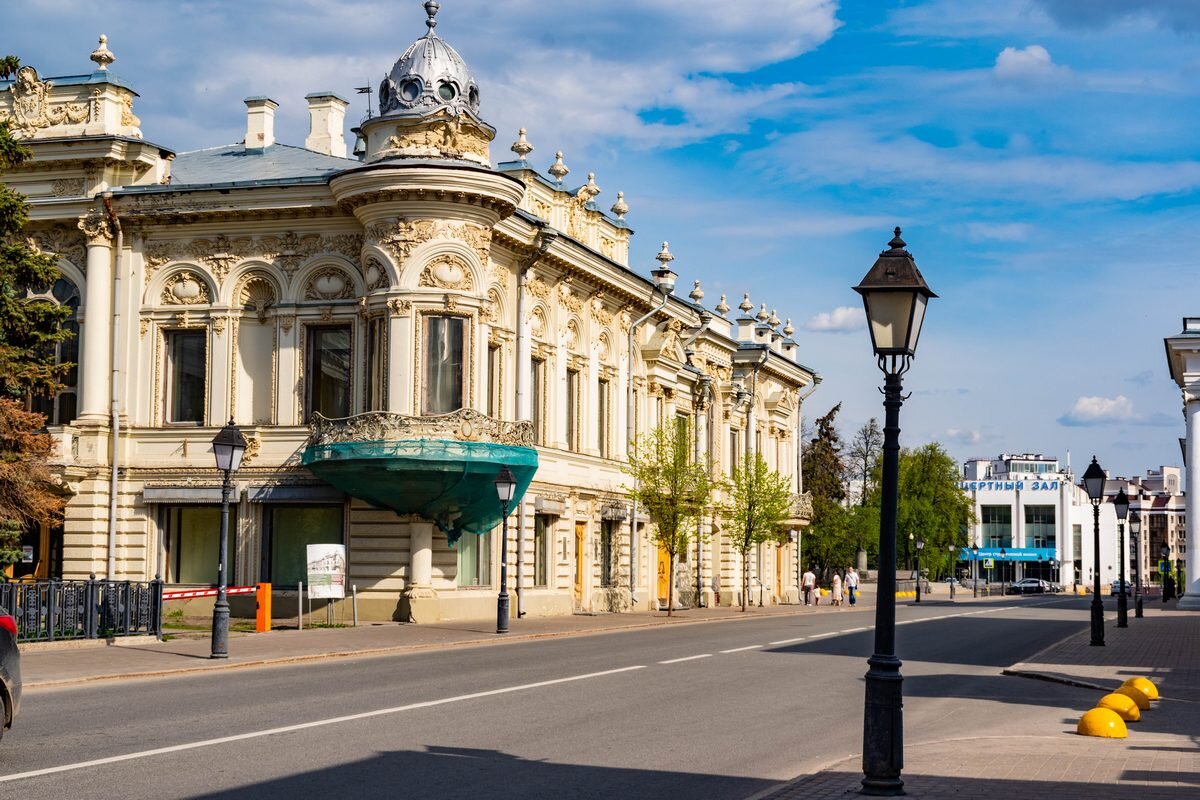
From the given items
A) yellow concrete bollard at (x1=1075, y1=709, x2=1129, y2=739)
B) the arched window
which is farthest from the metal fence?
yellow concrete bollard at (x1=1075, y1=709, x2=1129, y2=739)

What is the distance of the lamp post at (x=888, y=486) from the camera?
10562 millimetres

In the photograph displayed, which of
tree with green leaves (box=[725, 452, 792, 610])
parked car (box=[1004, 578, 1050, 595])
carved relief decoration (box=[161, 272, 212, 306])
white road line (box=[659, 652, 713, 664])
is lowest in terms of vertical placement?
parked car (box=[1004, 578, 1050, 595])

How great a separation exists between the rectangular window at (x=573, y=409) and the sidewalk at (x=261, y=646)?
23.8 feet

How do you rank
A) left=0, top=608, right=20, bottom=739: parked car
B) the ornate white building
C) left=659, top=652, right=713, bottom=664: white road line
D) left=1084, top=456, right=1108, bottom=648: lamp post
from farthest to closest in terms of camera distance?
the ornate white building, left=1084, top=456, right=1108, bottom=648: lamp post, left=659, top=652, right=713, bottom=664: white road line, left=0, top=608, right=20, bottom=739: parked car

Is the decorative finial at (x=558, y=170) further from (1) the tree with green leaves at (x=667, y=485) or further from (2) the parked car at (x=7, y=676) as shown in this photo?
(2) the parked car at (x=7, y=676)

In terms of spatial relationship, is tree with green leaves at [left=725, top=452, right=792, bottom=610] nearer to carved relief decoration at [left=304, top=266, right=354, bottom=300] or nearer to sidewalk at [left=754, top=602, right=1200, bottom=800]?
carved relief decoration at [left=304, top=266, right=354, bottom=300]

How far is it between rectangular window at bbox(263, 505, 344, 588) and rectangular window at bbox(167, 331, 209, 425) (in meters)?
3.49

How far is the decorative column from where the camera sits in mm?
38750

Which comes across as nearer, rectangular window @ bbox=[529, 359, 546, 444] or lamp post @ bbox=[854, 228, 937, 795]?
lamp post @ bbox=[854, 228, 937, 795]

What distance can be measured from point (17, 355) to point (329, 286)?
9767 millimetres

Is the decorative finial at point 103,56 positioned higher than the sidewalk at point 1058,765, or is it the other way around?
the decorative finial at point 103,56

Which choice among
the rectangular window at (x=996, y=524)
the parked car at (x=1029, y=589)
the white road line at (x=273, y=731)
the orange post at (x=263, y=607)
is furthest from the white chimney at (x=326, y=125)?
the rectangular window at (x=996, y=524)

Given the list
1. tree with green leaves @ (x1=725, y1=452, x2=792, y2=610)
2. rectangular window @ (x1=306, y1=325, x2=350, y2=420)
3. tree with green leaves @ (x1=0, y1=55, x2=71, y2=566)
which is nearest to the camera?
tree with green leaves @ (x1=0, y1=55, x2=71, y2=566)

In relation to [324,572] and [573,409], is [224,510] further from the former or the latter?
[573,409]
